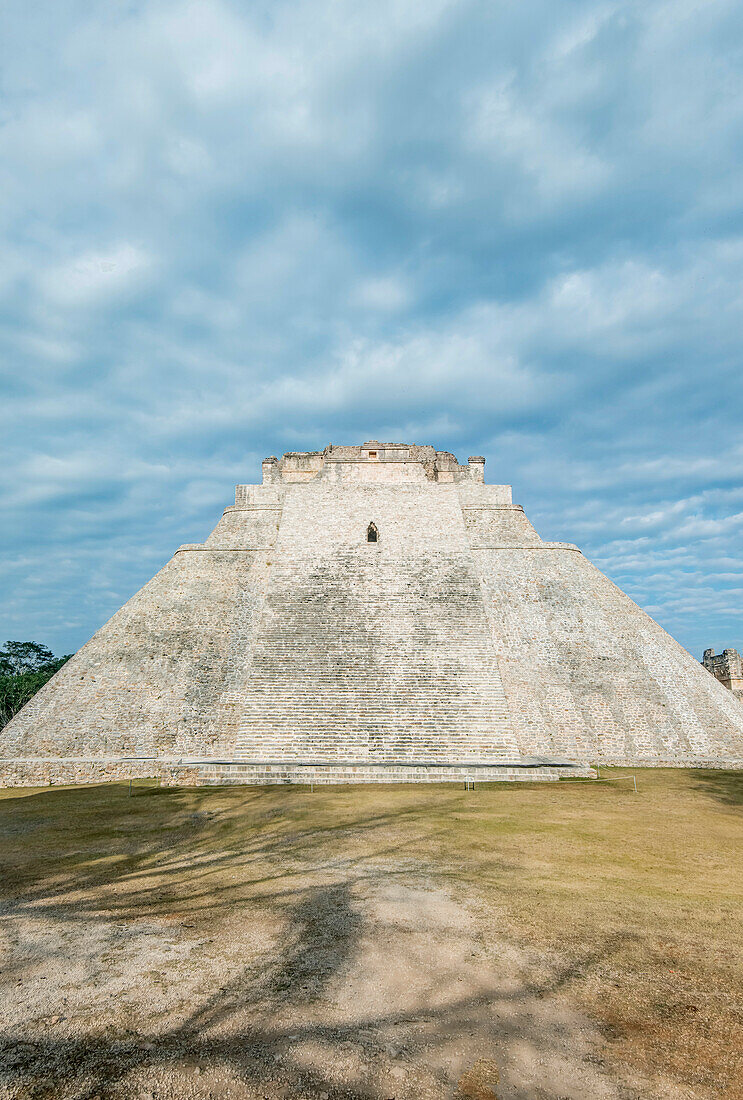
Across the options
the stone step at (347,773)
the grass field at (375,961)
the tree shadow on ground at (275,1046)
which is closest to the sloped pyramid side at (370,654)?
the stone step at (347,773)

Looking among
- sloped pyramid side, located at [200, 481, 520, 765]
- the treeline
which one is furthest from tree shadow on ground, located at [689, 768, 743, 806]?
the treeline

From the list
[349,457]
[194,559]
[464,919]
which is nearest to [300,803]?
[464,919]

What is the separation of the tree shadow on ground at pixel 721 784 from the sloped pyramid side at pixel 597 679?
97 centimetres

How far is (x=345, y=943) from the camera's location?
4922 mm

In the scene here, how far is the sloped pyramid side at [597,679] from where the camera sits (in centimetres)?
1591

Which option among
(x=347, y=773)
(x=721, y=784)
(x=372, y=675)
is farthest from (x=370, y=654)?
(x=721, y=784)

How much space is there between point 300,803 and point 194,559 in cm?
1293

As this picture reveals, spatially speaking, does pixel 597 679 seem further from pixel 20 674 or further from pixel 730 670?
pixel 20 674

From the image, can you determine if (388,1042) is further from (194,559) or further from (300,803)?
(194,559)

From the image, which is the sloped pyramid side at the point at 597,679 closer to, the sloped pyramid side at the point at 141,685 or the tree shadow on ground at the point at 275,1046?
the sloped pyramid side at the point at 141,685

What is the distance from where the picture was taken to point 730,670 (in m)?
Answer: 28.8

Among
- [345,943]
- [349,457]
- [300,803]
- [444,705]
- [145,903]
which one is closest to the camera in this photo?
[345,943]

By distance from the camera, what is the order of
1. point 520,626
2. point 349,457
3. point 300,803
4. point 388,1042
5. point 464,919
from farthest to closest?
point 349,457
point 520,626
point 300,803
point 464,919
point 388,1042

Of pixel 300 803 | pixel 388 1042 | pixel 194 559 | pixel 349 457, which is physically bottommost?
pixel 388 1042
